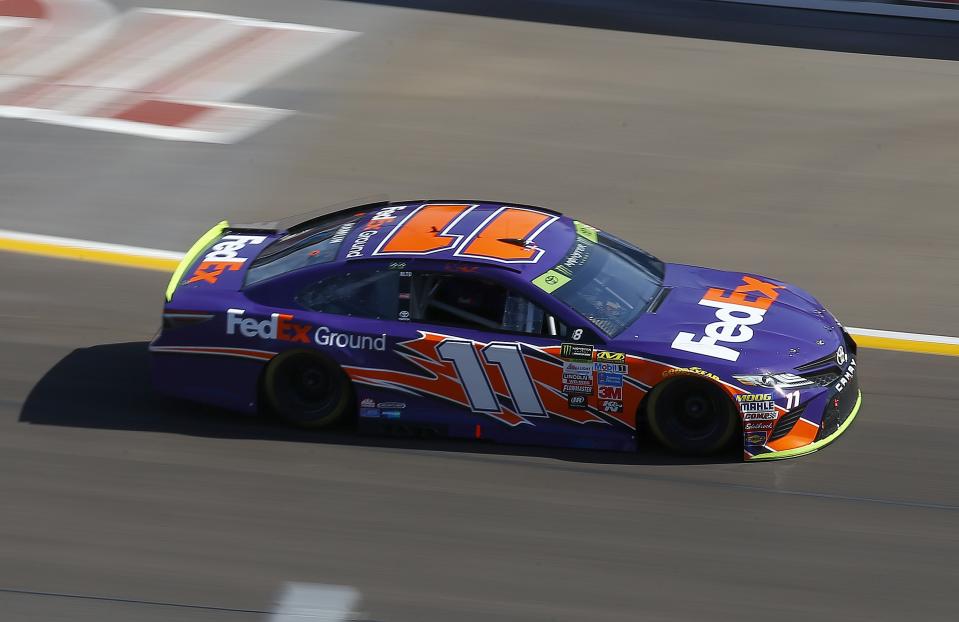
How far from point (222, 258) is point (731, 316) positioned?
3.31 meters

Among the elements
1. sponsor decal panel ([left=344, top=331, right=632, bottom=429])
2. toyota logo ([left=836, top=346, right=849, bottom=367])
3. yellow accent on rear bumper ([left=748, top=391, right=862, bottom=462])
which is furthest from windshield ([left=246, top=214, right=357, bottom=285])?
toyota logo ([left=836, top=346, right=849, bottom=367])

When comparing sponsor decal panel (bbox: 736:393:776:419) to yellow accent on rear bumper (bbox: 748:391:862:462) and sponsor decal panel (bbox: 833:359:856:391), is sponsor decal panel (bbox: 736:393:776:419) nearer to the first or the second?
yellow accent on rear bumper (bbox: 748:391:862:462)

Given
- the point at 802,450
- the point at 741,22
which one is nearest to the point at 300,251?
the point at 802,450

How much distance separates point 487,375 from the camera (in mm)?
7621

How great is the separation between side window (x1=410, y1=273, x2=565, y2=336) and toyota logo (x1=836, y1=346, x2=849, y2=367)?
179 cm

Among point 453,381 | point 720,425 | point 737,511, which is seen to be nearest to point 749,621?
point 737,511

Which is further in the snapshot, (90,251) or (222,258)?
(90,251)

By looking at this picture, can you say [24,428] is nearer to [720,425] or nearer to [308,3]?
[720,425]

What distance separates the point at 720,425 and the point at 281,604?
9.11ft

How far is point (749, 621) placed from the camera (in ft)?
20.7

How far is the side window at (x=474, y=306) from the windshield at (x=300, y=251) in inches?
26.7

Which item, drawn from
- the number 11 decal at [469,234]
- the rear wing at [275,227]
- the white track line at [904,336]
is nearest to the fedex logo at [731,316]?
the number 11 decal at [469,234]

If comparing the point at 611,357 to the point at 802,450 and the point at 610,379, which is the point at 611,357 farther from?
the point at 802,450

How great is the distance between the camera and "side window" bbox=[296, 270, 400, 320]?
779 cm
